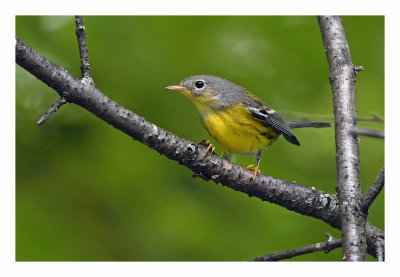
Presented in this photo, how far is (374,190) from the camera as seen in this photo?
197 cm

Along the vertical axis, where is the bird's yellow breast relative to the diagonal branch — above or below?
above

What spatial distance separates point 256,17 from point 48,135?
1.41 meters

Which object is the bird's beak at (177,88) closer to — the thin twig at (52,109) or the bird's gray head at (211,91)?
the bird's gray head at (211,91)

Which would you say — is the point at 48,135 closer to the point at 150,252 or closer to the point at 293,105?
the point at 150,252

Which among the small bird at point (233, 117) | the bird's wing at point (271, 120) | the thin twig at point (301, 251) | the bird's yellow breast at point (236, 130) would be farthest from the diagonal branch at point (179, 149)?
the bird's wing at point (271, 120)

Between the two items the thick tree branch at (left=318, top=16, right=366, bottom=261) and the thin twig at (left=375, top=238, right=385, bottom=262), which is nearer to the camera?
the thick tree branch at (left=318, top=16, right=366, bottom=261)

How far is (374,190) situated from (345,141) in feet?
1.26

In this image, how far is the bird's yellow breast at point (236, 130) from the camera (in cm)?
305

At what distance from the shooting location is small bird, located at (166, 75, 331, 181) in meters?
3.06

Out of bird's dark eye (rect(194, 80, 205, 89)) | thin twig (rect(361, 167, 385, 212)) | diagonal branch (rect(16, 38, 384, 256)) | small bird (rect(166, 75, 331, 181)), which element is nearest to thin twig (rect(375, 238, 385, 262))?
diagonal branch (rect(16, 38, 384, 256))

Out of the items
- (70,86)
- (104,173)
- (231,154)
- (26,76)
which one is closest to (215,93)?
(231,154)

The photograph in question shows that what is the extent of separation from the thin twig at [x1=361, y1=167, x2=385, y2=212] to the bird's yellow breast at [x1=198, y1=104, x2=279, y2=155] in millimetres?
1148

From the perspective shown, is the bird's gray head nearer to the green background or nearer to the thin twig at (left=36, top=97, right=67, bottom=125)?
the green background

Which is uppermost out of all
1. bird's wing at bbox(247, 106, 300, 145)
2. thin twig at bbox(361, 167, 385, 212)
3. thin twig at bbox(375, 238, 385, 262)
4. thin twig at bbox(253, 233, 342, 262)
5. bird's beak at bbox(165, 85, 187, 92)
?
bird's wing at bbox(247, 106, 300, 145)
